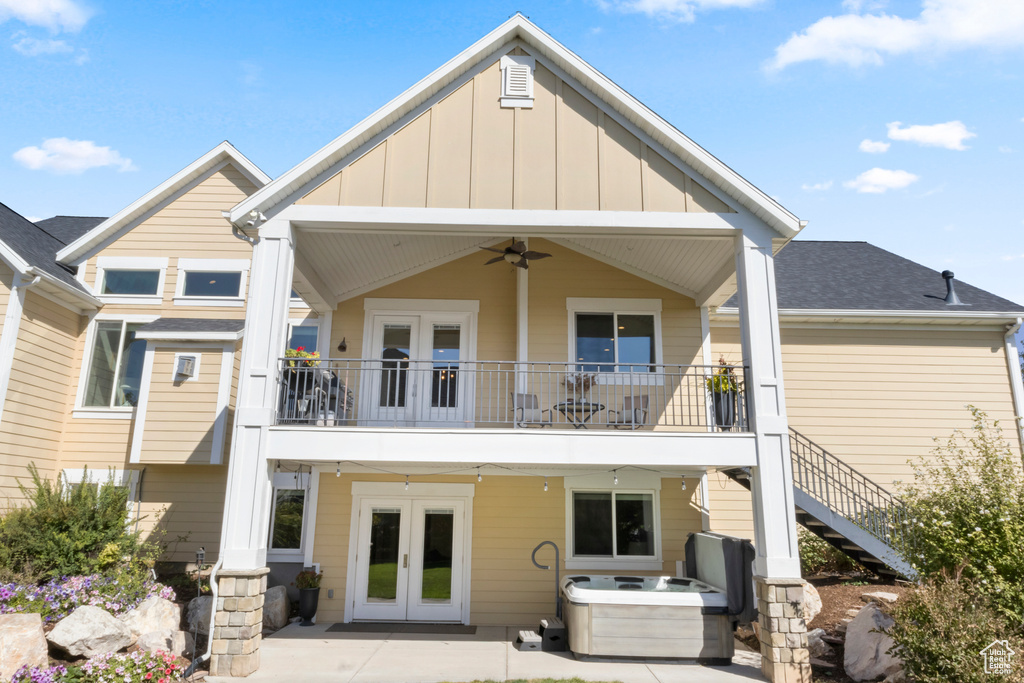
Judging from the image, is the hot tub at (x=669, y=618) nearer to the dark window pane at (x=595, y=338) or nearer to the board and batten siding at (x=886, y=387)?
the dark window pane at (x=595, y=338)

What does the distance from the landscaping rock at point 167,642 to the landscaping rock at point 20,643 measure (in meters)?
1.08

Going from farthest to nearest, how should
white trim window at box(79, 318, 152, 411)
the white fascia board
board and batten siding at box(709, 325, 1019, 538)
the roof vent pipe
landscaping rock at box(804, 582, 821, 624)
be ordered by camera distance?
the roof vent pipe, white trim window at box(79, 318, 152, 411), board and batten siding at box(709, 325, 1019, 538), the white fascia board, landscaping rock at box(804, 582, 821, 624)

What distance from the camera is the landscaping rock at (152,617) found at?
831 cm

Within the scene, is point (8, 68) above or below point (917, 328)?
above

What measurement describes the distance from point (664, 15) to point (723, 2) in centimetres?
110

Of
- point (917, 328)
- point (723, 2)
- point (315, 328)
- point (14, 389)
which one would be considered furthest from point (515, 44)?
point (14, 389)

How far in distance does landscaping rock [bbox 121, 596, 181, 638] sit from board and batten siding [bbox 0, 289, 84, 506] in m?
3.47

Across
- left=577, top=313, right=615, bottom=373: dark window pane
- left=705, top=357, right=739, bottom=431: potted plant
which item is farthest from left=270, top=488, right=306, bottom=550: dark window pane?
left=705, top=357, right=739, bottom=431: potted plant

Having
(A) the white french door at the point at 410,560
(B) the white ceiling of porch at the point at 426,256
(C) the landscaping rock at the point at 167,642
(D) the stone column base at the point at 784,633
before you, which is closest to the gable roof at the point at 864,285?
(B) the white ceiling of porch at the point at 426,256

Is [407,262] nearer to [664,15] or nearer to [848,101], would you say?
[664,15]

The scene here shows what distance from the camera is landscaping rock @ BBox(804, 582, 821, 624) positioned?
9100 millimetres

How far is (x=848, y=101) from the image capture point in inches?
399

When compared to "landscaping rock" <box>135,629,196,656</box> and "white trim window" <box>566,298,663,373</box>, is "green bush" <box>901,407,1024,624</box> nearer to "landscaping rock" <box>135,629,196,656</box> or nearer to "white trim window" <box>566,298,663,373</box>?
"white trim window" <box>566,298,663,373</box>

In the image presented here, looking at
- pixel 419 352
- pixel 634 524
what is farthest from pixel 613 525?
pixel 419 352
